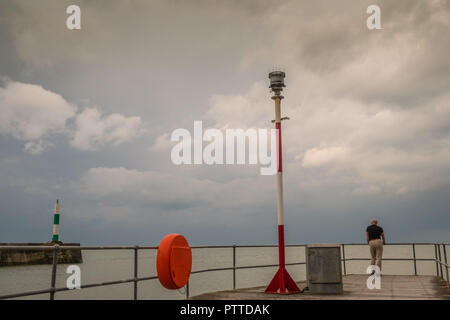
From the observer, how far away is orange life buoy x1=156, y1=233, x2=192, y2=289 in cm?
734

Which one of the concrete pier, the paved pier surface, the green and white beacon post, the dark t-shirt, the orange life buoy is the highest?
the green and white beacon post

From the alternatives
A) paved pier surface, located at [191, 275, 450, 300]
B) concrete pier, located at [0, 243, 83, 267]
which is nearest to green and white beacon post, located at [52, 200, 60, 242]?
concrete pier, located at [0, 243, 83, 267]

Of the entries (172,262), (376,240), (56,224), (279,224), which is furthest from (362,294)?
(56,224)

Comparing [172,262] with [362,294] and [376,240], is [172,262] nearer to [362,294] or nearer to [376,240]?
[362,294]

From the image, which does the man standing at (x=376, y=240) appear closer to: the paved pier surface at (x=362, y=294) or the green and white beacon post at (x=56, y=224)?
the paved pier surface at (x=362, y=294)

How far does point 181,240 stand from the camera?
25.6 ft

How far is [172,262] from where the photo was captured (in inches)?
292

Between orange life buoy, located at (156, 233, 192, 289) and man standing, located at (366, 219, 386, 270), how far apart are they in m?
7.18

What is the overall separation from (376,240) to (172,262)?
7.73 metres

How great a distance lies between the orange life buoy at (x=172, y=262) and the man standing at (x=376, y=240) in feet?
23.6

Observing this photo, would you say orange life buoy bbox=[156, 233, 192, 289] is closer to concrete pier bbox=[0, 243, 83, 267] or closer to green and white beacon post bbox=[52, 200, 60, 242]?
concrete pier bbox=[0, 243, 83, 267]

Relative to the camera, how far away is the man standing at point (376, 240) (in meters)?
12.9
